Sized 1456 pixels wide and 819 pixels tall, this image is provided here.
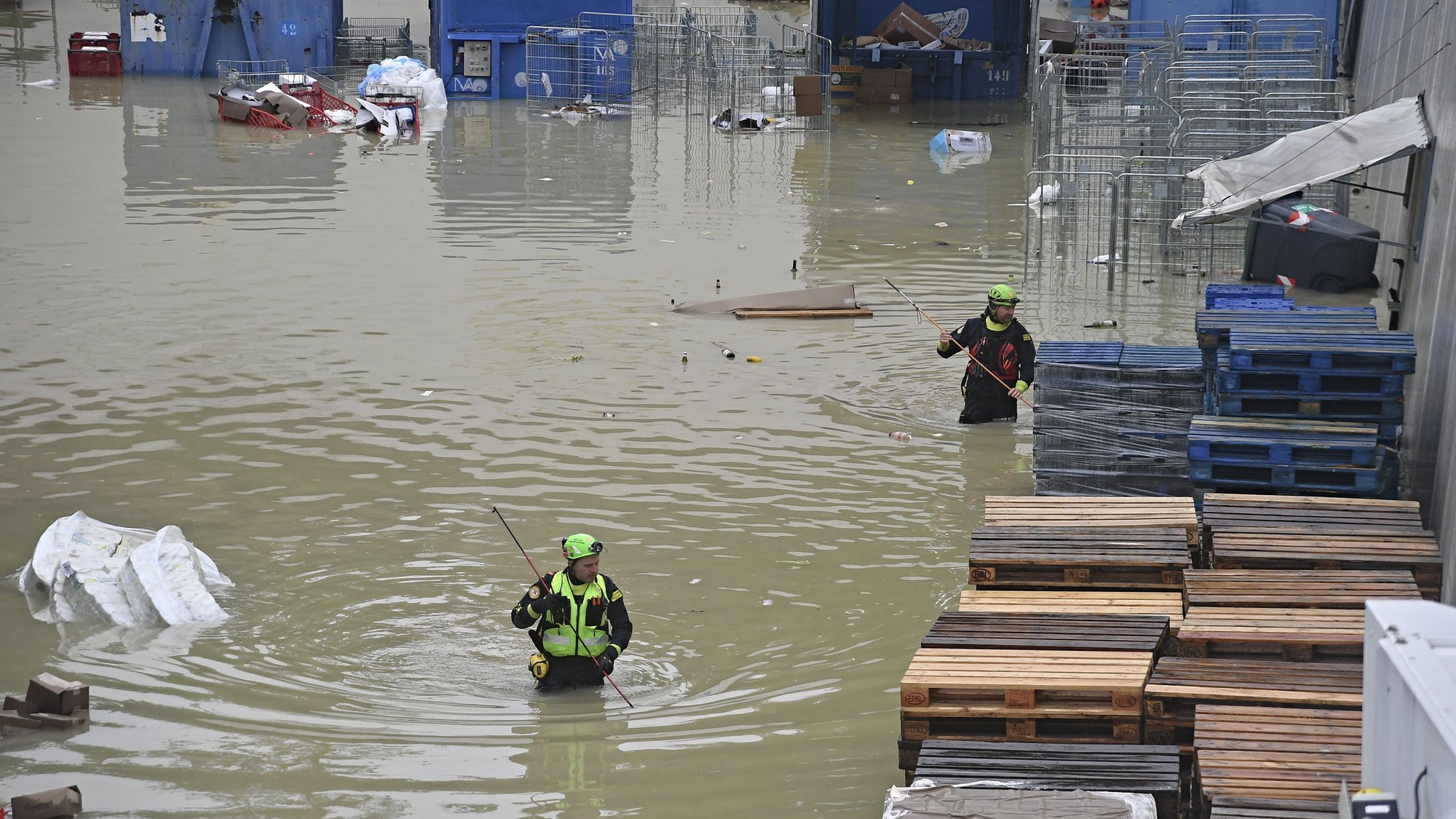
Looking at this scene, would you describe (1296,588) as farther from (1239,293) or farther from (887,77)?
(887,77)

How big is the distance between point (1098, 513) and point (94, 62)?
38266 millimetres

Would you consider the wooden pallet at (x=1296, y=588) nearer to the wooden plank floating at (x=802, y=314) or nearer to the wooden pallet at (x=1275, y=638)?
the wooden pallet at (x=1275, y=638)

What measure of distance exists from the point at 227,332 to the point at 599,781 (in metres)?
10.4

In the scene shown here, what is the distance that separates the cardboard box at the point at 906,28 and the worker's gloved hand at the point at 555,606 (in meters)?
34.3

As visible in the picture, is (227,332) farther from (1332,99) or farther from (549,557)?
(1332,99)

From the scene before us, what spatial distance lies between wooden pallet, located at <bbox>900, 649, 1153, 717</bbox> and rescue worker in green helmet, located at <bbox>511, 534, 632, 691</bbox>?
6.17ft

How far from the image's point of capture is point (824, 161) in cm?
2972

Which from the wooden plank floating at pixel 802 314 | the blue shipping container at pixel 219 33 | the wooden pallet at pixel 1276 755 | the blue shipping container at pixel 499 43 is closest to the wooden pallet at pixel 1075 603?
the wooden pallet at pixel 1276 755

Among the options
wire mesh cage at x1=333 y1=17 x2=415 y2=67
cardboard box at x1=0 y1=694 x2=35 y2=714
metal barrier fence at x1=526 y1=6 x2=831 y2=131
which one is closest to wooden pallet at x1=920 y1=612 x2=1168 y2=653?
cardboard box at x1=0 y1=694 x2=35 y2=714

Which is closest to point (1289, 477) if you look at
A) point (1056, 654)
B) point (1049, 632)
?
point (1049, 632)

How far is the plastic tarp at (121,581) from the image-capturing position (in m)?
9.30

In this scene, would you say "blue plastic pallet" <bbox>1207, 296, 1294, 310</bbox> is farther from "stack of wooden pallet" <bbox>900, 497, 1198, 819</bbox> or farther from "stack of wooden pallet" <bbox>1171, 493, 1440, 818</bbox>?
"stack of wooden pallet" <bbox>900, 497, 1198, 819</bbox>

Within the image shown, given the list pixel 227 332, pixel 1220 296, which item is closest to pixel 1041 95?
pixel 1220 296

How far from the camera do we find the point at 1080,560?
8586 mm
